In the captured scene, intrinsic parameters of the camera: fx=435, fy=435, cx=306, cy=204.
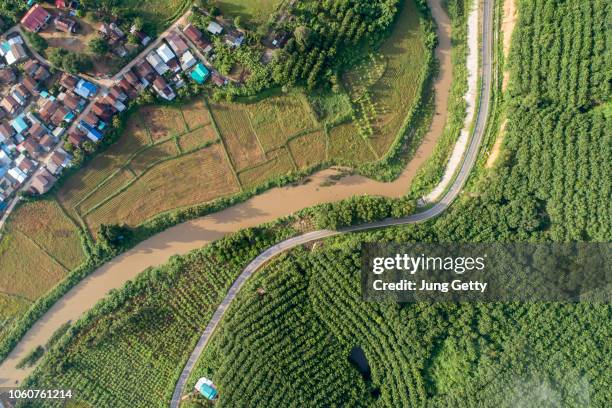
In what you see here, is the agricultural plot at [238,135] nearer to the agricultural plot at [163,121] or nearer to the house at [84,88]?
the agricultural plot at [163,121]

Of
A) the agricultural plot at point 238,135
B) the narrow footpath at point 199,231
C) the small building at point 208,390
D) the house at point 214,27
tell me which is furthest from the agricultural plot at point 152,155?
the small building at point 208,390

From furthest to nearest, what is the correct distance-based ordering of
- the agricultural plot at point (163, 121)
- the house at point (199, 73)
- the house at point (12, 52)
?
the agricultural plot at point (163, 121) < the house at point (199, 73) < the house at point (12, 52)

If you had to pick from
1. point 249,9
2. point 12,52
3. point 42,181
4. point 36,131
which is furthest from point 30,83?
point 249,9

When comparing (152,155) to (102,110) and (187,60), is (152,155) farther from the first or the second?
(187,60)

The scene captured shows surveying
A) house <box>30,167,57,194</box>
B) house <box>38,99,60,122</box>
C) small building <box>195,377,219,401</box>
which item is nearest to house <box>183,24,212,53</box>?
house <box>38,99,60,122</box>

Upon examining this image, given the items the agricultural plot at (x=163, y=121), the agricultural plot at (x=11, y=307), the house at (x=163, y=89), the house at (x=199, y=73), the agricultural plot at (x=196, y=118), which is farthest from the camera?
the agricultural plot at (x=196, y=118)

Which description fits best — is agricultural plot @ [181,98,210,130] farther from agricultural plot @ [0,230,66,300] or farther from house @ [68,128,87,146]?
agricultural plot @ [0,230,66,300]
